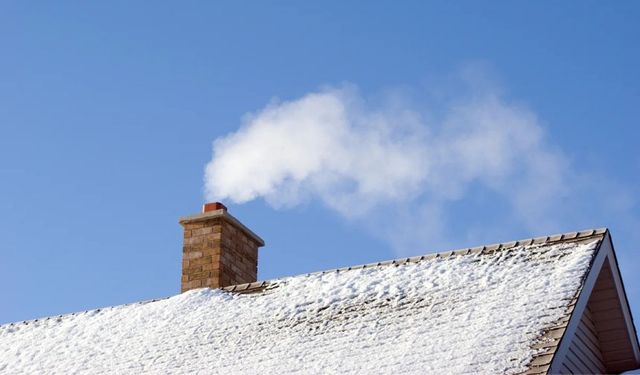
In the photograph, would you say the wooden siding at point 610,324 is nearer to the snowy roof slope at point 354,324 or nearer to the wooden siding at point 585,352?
the wooden siding at point 585,352

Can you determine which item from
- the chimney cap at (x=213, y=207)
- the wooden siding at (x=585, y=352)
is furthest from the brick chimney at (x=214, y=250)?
the wooden siding at (x=585, y=352)

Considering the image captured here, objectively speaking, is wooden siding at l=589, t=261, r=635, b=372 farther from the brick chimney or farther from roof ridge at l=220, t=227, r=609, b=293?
the brick chimney

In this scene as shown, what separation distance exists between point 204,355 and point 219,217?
4280 millimetres

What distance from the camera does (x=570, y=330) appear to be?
11875 mm

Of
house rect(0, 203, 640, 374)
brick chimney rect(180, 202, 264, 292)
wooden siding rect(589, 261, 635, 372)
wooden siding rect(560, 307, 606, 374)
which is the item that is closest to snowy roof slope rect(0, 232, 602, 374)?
house rect(0, 203, 640, 374)

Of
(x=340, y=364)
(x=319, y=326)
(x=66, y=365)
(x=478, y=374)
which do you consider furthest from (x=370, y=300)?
(x=66, y=365)

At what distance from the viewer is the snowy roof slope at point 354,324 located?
12133 millimetres

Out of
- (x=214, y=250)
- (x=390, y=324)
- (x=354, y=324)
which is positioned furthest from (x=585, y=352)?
(x=214, y=250)

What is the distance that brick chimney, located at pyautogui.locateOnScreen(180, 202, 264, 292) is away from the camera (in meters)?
17.6

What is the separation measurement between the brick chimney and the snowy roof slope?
3.70 feet

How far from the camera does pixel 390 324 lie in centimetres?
1327

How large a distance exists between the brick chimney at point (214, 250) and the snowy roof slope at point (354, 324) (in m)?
1.13

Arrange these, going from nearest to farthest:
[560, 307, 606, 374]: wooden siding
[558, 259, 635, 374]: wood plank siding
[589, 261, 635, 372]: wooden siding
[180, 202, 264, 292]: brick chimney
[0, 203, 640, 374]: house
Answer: [0, 203, 640, 374]: house → [560, 307, 606, 374]: wooden siding → [558, 259, 635, 374]: wood plank siding → [589, 261, 635, 372]: wooden siding → [180, 202, 264, 292]: brick chimney

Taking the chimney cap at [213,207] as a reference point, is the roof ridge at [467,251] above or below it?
below
